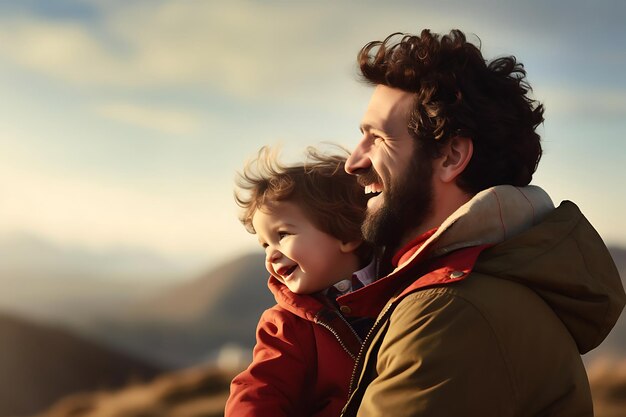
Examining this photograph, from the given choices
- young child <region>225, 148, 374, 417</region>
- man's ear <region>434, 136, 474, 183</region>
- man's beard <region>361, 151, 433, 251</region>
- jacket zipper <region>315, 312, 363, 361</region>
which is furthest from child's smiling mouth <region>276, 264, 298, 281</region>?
man's ear <region>434, 136, 474, 183</region>

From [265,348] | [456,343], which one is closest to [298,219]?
[265,348]

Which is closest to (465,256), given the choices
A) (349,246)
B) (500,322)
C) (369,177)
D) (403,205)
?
(500,322)

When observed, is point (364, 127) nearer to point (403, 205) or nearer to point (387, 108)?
point (387, 108)

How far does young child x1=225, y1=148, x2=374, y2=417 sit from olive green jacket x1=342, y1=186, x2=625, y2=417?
48 cm

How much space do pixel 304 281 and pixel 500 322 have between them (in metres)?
0.96

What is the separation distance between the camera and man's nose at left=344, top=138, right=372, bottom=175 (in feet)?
9.30

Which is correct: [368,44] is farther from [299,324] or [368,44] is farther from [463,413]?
[463,413]

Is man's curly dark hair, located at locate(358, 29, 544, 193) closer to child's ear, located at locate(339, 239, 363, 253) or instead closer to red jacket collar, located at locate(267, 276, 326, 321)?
child's ear, located at locate(339, 239, 363, 253)

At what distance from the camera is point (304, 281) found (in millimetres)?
3033

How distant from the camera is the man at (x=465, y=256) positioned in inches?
85.4

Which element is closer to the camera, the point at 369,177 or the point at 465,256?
the point at 465,256

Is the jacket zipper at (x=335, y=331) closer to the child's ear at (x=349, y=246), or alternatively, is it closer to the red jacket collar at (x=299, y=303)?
the red jacket collar at (x=299, y=303)

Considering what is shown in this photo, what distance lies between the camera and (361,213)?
3160 millimetres

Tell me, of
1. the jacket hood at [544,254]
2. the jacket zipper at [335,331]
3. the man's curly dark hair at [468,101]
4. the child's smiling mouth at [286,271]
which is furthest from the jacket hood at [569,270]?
the child's smiling mouth at [286,271]
